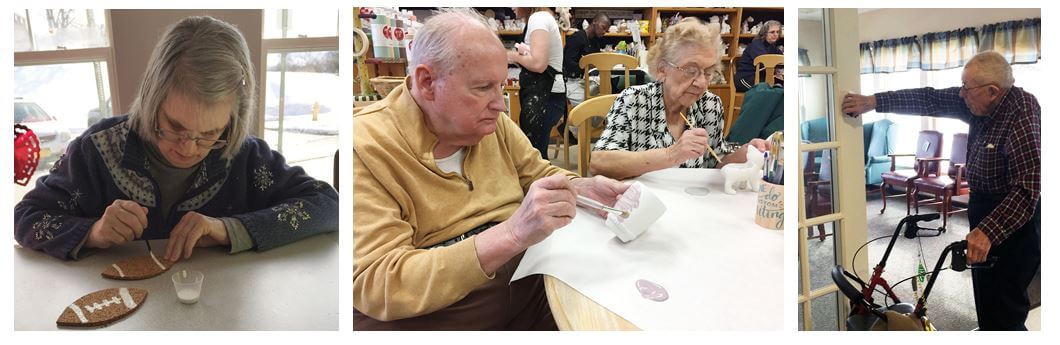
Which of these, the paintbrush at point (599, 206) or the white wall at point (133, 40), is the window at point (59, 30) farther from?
the paintbrush at point (599, 206)

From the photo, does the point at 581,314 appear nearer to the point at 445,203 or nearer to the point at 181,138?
the point at 445,203

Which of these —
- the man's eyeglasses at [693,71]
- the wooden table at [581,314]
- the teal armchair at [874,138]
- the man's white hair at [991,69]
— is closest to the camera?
the wooden table at [581,314]

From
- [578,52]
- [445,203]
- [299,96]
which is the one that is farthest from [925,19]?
[299,96]

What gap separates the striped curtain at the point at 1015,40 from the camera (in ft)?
5.91

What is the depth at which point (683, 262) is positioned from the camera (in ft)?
5.14

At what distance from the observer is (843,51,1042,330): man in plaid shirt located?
181cm

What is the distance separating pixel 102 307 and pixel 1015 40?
8.10 ft

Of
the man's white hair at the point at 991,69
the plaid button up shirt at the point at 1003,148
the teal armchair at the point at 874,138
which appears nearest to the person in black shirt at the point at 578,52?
the teal armchair at the point at 874,138

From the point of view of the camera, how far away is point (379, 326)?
158 centimetres

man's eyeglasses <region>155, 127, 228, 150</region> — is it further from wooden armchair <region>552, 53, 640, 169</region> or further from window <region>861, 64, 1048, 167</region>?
window <region>861, 64, 1048, 167</region>

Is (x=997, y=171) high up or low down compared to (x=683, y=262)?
up

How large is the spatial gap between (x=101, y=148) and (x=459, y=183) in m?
0.90

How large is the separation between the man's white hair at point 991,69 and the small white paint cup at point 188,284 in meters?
2.11
